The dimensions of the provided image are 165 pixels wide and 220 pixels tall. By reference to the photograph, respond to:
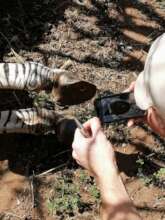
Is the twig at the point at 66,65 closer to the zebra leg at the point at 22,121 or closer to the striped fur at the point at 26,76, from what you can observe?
the striped fur at the point at 26,76

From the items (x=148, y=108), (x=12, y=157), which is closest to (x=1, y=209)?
(x=12, y=157)

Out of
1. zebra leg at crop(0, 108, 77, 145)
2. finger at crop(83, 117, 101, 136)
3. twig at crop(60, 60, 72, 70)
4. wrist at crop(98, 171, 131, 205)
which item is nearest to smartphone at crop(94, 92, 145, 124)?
finger at crop(83, 117, 101, 136)

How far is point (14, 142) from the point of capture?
15.0 ft

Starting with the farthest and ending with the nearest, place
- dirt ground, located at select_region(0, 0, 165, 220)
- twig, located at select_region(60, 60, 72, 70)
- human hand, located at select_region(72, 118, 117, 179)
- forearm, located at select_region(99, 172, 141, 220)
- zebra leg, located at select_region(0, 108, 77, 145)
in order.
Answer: twig, located at select_region(60, 60, 72, 70)
zebra leg, located at select_region(0, 108, 77, 145)
dirt ground, located at select_region(0, 0, 165, 220)
human hand, located at select_region(72, 118, 117, 179)
forearm, located at select_region(99, 172, 141, 220)

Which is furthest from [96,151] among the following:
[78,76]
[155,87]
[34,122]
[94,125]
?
[78,76]

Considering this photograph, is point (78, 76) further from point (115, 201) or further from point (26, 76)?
point (115, 201)

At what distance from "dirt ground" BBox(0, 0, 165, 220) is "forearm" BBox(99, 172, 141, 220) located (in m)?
1.25

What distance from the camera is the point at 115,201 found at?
2.90 m

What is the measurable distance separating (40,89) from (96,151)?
165 cm

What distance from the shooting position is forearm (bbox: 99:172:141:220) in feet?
9.37

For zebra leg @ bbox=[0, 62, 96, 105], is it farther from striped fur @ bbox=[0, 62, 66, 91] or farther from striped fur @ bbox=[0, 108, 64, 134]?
striped fur @ bbox=[0, 108, 64, 134]

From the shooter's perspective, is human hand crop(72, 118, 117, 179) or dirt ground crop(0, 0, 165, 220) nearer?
human hand crop(72, 118, 117, 179)

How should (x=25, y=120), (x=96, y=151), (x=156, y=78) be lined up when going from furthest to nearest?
(x=25, y=120) < (x=96, y=151) < (x=156, y=78)

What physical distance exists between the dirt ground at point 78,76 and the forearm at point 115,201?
1.25 metres
